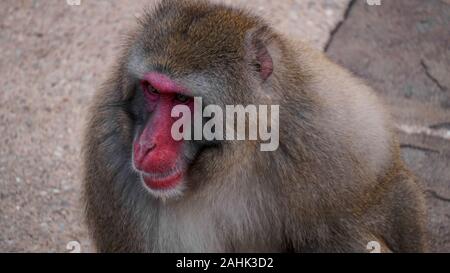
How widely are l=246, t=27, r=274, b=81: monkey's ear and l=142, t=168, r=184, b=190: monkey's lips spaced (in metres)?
0.59

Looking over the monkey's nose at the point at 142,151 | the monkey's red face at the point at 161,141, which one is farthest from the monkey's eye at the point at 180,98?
the monkey's nose at the point at 142,151

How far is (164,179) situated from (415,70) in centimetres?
350

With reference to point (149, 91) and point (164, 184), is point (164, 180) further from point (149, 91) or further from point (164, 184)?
point (149, 91)

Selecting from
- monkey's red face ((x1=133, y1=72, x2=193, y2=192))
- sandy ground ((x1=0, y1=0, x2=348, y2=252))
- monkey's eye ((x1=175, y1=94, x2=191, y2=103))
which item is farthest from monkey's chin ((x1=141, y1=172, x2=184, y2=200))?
sandy ground ((x1=0, y1=0, x2=348, y2=252))

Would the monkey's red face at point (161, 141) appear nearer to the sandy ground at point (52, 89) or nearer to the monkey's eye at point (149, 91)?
the monkey's eye at point (149, 91)

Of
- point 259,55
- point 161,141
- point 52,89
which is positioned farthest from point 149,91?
point 52,89

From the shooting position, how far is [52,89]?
637cm

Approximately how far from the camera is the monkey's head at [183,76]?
3629mm

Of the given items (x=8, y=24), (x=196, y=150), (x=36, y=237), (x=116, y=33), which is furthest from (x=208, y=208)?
(x=8, y=24)

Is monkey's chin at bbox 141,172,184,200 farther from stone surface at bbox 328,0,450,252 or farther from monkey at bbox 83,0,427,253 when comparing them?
stone surface at bbox 328,0,450,252

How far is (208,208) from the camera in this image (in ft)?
13.1

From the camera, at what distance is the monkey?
3680mm

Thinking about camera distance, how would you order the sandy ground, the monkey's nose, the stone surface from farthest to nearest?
the stone surface, the sandy ground, the monkey's nose
